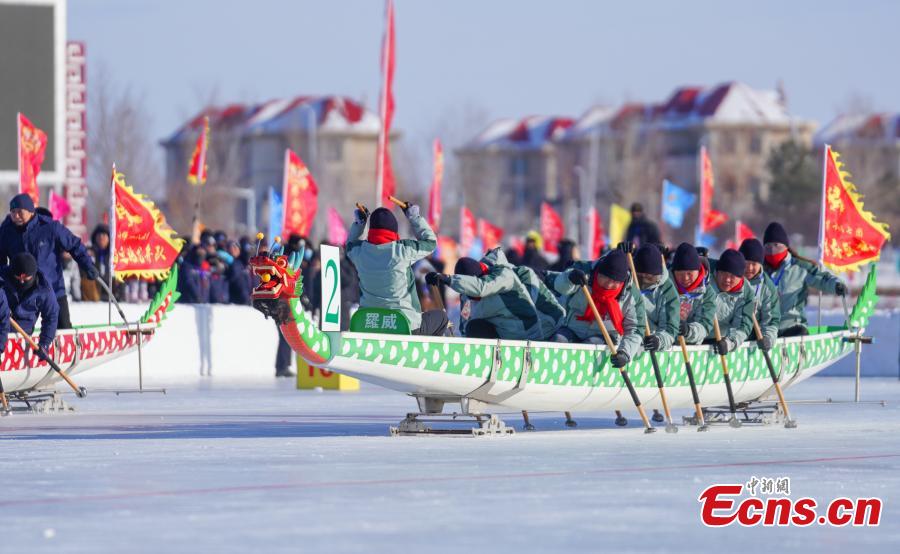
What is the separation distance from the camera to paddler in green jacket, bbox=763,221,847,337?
57.8ft

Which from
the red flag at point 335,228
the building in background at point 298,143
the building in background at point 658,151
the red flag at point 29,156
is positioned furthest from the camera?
the building in background at point 298,143

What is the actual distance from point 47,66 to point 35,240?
57.8ft

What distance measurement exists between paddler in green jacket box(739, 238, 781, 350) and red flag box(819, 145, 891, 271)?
4640 mm

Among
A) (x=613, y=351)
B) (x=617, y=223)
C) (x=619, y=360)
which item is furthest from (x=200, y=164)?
(x=619, y=360)

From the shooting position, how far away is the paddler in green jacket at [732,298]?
15844mm

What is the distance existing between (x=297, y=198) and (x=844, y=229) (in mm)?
9656

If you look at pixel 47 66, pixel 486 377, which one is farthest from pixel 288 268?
pixel 47 66

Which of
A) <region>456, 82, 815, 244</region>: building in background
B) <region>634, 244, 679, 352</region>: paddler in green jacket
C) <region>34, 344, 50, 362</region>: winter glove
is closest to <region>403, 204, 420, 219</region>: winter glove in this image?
<region>634, 244, 679, 352</region>: paddler in green jacket

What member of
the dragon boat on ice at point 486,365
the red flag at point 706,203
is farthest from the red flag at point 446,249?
the dragon boat on ice at point 486,365

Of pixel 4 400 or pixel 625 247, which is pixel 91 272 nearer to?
pixel 4 400

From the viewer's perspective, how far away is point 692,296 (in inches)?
618

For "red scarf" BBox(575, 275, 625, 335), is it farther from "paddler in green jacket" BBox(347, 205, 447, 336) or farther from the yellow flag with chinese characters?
the yellow flag with chinese characters

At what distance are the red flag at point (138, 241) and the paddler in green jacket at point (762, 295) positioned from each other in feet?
21.9

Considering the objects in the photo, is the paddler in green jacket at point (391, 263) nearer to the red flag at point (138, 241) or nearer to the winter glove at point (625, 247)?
the winter glove at point (625, 247)
